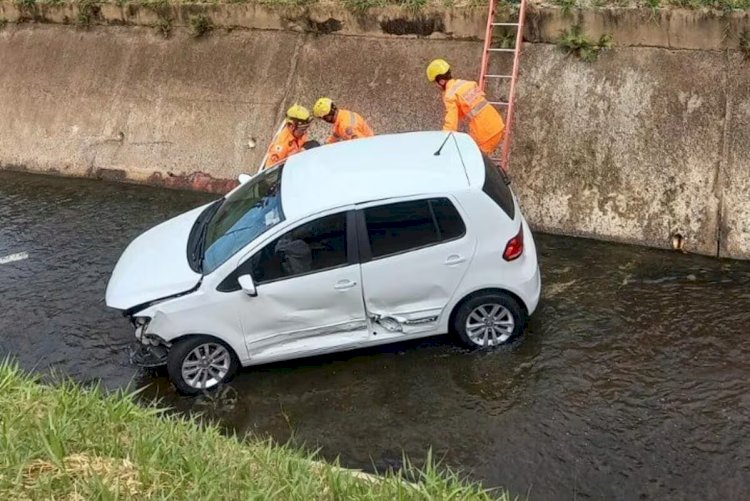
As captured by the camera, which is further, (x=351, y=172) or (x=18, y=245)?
Answer: (x=18, y=245)

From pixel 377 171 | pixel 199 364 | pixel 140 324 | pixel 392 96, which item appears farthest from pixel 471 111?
pixel 140 324

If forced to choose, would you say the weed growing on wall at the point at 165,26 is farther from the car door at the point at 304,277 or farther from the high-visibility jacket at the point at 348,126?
the car door at the point at 304,277

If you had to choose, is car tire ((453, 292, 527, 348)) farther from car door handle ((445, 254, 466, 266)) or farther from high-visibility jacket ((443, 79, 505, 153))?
high-visibility jacket ((443, 79, 505, 153))

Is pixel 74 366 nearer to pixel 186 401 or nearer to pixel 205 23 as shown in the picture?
pixel 186 401

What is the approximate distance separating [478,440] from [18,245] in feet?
22.4

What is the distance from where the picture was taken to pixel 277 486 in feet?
12.9

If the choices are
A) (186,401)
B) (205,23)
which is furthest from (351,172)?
(205,23)

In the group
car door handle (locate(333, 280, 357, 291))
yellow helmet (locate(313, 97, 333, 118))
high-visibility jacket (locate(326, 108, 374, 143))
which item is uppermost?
yellow helmet (locate(313, 97, 333, 118))

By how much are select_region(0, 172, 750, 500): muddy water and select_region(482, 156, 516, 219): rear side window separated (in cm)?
129

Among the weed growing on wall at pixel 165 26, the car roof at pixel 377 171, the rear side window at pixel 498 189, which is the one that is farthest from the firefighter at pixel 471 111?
the weed growing on wall at pixel 165 26

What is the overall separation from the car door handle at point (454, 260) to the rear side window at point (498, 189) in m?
0.56

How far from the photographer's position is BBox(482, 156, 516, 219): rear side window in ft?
21.4

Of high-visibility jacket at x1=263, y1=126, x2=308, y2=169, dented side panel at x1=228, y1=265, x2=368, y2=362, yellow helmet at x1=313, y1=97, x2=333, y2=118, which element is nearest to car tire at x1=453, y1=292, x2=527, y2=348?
dented side panel at x1=228, y1=265, x2=368, y2=362

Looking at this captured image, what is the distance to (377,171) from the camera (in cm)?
665
